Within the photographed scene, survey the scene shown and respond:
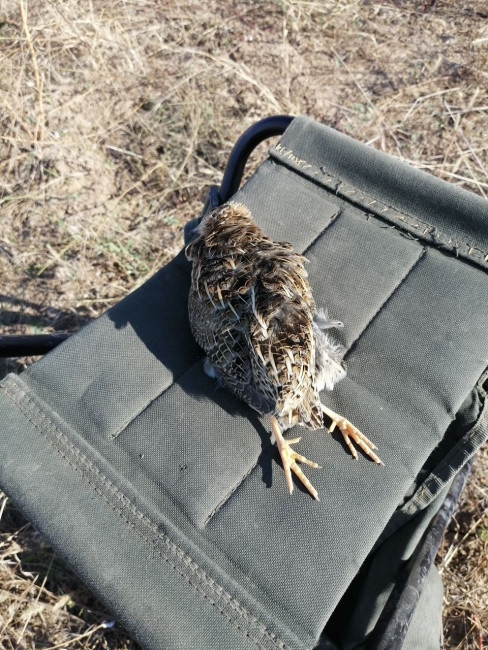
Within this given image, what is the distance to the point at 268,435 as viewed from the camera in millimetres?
2006

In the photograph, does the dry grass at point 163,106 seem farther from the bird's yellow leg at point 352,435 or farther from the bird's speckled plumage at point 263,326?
the bird's speckled plumage at point 263,326

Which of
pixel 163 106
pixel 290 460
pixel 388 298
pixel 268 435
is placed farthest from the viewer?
pixel 163 106

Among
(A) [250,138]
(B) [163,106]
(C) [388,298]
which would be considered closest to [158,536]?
(C) [388,298]

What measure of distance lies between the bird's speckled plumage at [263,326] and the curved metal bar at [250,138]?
1.58 feet

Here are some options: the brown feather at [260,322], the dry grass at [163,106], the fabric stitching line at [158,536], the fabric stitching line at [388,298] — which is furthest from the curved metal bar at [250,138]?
the fabric stitching line at [158,536]

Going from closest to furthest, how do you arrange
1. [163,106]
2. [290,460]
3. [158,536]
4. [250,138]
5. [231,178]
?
[158,536] → [290,460] → [250,138] → [231,178] → [163,106]

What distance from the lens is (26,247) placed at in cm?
374

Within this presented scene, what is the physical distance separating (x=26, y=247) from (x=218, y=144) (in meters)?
1.70

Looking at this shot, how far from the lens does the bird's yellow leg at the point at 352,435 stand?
74.4 inches

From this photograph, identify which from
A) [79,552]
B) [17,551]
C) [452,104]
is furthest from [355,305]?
[452,104]

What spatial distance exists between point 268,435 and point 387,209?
117 centimetres

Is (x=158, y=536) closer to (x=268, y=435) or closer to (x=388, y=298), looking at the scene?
(x=268, y=435)

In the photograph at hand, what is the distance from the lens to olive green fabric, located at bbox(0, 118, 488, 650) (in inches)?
65.5

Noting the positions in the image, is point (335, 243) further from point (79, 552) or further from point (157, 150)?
point (157, 150)
